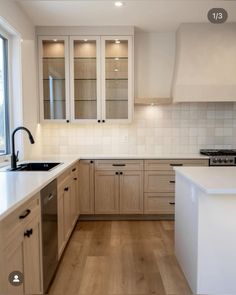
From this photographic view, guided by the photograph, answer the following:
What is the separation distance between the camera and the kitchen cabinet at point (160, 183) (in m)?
3.90

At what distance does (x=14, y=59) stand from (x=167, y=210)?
9.36 ft

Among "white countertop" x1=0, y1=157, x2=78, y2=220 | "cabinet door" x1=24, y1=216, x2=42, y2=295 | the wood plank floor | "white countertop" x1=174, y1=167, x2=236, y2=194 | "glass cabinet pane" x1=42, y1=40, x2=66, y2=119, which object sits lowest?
the wood plank floor

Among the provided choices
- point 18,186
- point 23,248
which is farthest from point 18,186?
point 23,248

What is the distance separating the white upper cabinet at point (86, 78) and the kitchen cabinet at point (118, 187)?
2.23 ft

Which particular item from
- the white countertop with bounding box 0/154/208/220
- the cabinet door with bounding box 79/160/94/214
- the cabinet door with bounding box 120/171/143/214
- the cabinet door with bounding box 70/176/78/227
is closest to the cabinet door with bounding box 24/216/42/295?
the white countertop with bounding box 0/154/208/220

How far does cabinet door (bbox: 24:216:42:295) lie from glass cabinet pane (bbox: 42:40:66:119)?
2437 millimetres

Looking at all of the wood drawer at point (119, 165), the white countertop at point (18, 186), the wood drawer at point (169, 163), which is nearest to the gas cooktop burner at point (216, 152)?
the wood drawer at point (169, 163)

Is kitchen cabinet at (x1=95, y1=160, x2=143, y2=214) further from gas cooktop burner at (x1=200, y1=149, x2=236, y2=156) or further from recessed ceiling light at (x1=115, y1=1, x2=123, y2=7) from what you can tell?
recessed ceiling light at (x1=115, y1=1, x2=123, y2=7)

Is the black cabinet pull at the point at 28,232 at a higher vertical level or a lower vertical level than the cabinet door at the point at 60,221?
higher

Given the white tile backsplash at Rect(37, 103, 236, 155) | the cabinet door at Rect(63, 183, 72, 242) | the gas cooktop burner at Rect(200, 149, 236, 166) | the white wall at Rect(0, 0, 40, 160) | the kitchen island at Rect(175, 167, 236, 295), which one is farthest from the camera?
the white tile backsplash at Rect(37, 103, 236, 155)

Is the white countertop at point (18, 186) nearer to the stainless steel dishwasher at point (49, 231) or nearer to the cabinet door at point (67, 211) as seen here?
the stainless steel dishwasher at point (49, 231)

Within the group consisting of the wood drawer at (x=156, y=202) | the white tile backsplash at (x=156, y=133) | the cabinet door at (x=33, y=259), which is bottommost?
the wood drawer at (x=156, y=202)

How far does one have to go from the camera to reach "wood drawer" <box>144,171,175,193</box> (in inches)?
154

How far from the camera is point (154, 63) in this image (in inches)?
169
